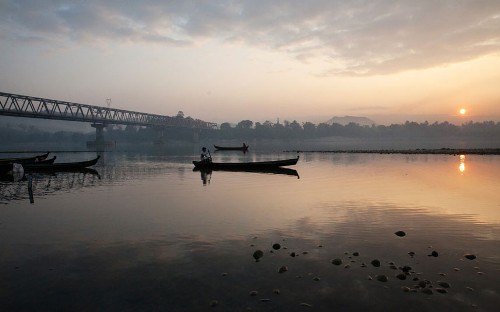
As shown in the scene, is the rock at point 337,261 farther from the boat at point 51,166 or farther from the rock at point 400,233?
the boat at point 51,166

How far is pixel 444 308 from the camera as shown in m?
7.66

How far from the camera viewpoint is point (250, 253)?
38.1 ft

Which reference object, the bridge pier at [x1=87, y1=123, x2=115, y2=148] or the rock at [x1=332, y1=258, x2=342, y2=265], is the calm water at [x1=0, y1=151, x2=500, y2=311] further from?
the bridge pier at [x1=87, y1=123, x2=115, y2=148]

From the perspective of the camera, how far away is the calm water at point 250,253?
827 centimetres

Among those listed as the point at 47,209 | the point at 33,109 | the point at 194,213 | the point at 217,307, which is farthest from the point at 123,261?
the point at 33,109

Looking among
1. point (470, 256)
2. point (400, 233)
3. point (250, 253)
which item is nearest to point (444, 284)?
point (470, 256)

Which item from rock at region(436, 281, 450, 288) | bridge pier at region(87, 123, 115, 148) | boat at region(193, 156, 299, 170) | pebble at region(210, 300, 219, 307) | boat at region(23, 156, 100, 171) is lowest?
pebble at region(210, 300, 219, 307)

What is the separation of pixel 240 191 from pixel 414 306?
18.7m

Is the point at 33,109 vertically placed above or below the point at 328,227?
above

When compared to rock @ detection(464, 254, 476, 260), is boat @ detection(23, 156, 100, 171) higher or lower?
higher

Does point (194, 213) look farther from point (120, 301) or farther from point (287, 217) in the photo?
point (120, 301)

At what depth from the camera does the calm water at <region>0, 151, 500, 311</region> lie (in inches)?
325

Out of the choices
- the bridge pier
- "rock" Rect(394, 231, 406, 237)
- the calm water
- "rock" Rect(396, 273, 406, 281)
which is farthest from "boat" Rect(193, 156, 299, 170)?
the bridge pier

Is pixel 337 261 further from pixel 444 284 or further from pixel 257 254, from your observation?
pixel 444 284
